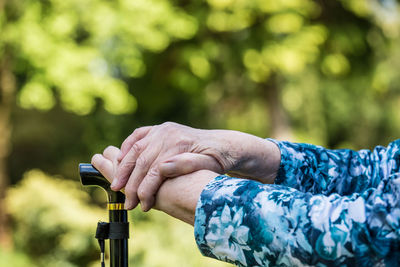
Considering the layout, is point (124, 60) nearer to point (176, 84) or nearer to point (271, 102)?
point (176, 84)

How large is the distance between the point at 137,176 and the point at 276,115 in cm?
722

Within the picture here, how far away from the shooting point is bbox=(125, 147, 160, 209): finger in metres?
1.08

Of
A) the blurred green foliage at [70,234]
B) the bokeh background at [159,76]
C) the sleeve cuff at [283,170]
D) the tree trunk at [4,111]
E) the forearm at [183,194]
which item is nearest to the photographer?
the forearm at [183,194]

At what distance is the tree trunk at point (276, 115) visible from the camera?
8125 millimetres

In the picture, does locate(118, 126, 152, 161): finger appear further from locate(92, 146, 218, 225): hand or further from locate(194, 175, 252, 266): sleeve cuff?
locate(194, 175, 252, 266): sleeve cuff

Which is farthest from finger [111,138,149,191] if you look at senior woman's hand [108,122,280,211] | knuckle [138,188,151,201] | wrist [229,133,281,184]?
wrist [229,133,281,184]

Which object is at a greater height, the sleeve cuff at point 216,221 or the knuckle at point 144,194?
the knuckle at point 144,194

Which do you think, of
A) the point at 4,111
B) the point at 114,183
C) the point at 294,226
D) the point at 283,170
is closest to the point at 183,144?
the point at 114,183

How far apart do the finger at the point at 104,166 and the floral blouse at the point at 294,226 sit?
0.36m

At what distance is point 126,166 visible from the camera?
44.2 inches

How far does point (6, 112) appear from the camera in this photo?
678 centimetres

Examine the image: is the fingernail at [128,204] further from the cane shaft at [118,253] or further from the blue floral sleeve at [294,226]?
the blue floral sleeve at [294,226]

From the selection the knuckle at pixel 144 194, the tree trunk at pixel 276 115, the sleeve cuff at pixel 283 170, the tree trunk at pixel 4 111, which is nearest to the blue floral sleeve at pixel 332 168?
the sleeve cuff at pixel 283 170

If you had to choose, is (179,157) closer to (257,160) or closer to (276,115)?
(257,160)
